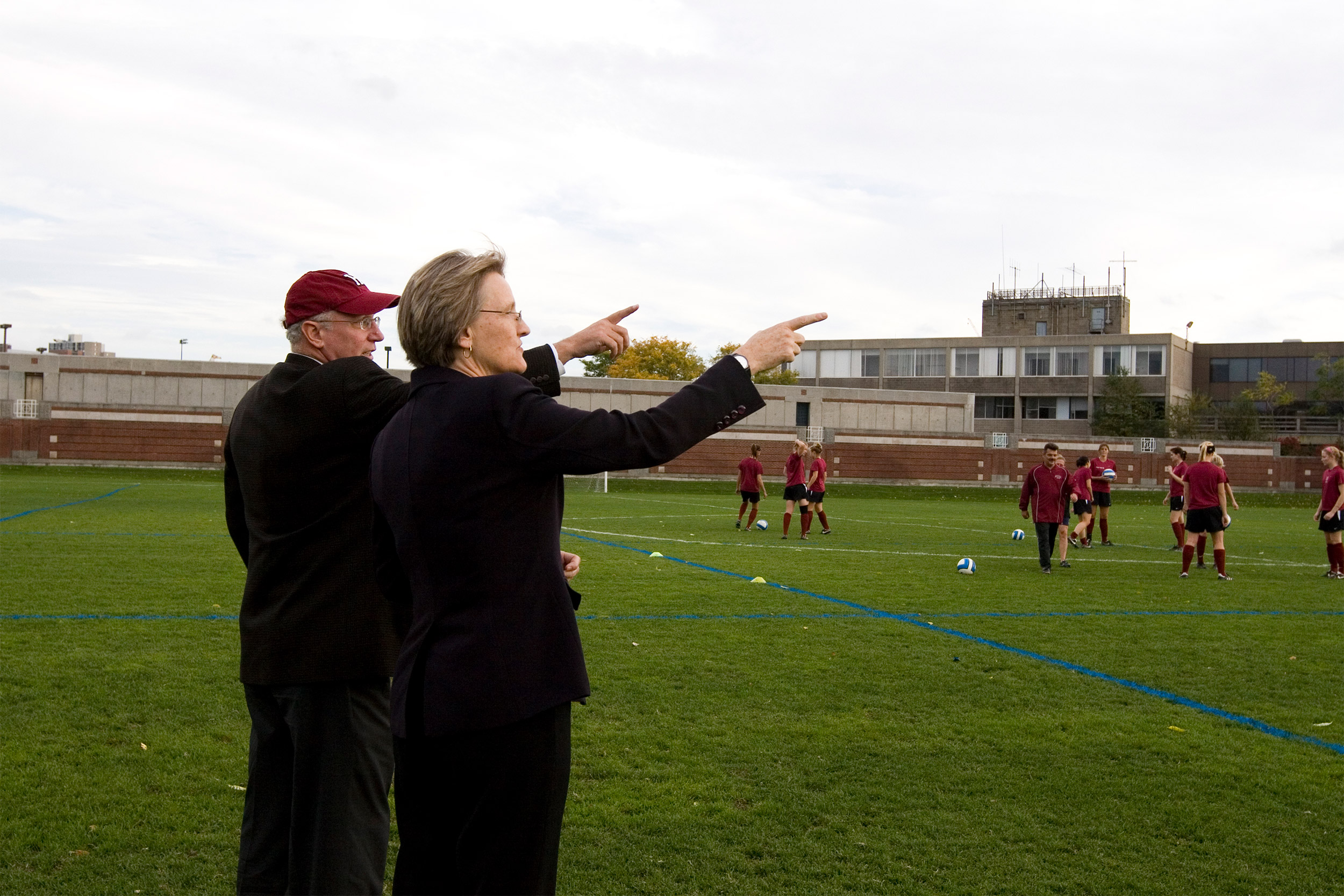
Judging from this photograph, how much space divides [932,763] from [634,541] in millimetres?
13613

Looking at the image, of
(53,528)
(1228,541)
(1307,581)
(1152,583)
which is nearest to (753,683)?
(1152,583)

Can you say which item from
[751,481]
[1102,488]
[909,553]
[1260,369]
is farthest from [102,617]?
[1260,369]

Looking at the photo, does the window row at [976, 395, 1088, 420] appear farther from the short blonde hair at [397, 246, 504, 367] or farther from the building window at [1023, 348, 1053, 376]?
the short blonde hair at [397, 246, 504, 367]

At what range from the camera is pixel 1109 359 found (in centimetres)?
8675

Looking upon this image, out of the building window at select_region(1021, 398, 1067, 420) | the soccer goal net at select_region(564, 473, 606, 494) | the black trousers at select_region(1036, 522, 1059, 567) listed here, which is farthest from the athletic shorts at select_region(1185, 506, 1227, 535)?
the building window at select_region(1021, 398, 1067, 420)

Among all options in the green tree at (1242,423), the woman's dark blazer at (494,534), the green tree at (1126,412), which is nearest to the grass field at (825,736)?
the woman's dark blazer at (494,534)

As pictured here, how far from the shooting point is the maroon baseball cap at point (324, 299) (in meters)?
3.41

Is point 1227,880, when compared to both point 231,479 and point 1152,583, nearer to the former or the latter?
point 231,479

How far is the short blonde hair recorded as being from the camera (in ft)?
8.67

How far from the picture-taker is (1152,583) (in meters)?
14.8

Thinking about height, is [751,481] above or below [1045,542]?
above

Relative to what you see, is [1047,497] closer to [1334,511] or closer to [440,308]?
[1334,511]

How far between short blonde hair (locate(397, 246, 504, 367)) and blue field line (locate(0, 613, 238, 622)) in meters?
8.20

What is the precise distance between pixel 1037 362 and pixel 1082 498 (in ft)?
238
